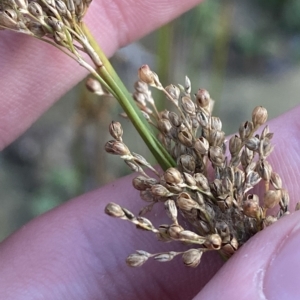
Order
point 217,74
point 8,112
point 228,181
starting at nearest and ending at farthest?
point 228,181
point 8,112
point 217,74

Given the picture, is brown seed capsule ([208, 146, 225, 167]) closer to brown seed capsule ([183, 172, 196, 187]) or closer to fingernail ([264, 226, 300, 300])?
brown seed capsule ([183, 172, 196, 187])

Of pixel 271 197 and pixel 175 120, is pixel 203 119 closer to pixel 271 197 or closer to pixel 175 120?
pixel 175 120

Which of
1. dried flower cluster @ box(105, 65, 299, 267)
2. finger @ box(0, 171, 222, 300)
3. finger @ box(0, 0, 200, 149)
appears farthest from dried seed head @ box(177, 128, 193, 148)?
finger @ box(0, 0, 200, 149)

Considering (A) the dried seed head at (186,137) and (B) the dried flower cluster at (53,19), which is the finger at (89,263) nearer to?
(A) the dried seed head at (186,137)

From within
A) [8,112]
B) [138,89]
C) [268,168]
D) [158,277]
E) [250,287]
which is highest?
[8,112]

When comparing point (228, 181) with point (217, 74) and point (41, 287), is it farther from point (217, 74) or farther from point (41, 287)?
point (217, 74)

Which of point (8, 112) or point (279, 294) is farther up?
point (8, 112)

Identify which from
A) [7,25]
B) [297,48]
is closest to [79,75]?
[7,25]
